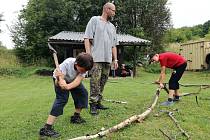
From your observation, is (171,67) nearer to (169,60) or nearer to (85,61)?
(169,60)

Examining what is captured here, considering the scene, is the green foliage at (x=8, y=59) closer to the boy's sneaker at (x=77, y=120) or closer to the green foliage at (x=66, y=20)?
the green foliage at (x=66, y=20)

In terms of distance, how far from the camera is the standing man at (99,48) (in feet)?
20.6

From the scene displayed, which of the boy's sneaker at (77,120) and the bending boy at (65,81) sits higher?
the bending boy at (65,81)

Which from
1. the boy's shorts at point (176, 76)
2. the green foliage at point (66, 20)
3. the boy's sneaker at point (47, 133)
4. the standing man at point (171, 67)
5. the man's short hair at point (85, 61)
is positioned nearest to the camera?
the man's short hair at point (85, 61)

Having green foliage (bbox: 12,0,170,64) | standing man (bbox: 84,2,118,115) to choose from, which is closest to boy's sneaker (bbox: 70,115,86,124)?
standing man (bbox: 84,2,118,115)

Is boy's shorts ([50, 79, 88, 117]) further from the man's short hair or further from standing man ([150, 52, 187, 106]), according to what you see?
standing man ([150, 52, 187, 106])

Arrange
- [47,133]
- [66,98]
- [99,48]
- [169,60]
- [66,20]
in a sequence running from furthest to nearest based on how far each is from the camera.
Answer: [66,20]
[169,60]
[99,48]
[66,98]
[47,133]

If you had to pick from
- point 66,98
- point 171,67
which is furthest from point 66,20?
point 66,98

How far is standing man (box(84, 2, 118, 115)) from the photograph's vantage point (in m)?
6.28

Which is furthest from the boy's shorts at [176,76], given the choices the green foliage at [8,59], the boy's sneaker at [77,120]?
the green foliage at [8,59]

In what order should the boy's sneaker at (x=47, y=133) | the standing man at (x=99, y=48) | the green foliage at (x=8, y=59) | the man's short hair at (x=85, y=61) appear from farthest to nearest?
the green foliage at (x=8, y=59), the standing man at (x=99, y=48), the boy's sneaker at (x=47, y=133), the man's short hair at (x=85, y=61)

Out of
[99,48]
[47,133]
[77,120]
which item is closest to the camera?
[47,133]

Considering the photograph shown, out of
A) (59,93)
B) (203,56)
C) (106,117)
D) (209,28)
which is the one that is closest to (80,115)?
(106,117)

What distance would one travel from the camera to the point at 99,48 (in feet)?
21.1
